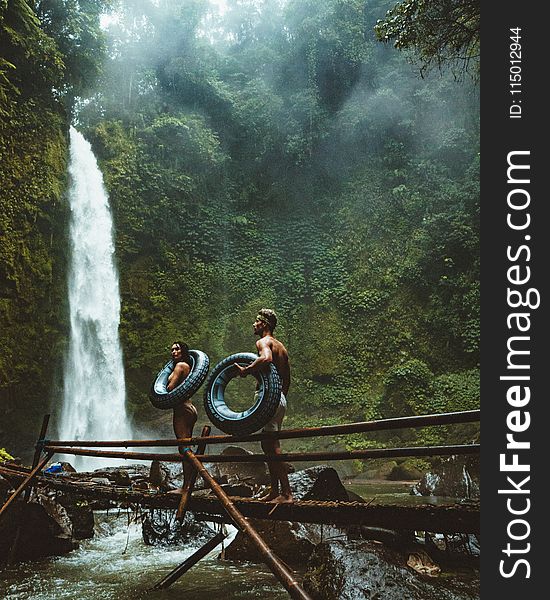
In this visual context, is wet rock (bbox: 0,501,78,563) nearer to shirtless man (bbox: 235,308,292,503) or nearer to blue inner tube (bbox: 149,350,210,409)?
blue inner tube (bbox: 149,350,210,409)

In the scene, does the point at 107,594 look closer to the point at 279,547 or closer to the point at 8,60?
the point at 279,547

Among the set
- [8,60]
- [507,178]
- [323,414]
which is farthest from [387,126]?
[507,178]

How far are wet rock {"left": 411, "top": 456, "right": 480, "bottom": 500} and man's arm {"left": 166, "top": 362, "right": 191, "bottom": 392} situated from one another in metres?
6.94

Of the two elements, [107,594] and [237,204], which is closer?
[107,594]

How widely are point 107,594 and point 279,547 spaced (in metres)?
1.85

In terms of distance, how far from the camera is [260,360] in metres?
4.45

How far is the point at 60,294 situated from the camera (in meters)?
16.4

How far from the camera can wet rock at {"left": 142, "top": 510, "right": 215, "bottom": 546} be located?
23.1 ft

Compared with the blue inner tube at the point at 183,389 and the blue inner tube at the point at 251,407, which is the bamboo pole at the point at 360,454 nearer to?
the blue inner tube at the point at 251,407

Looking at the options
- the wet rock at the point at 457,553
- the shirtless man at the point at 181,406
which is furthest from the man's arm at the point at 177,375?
the wet rock at the point at 457,553

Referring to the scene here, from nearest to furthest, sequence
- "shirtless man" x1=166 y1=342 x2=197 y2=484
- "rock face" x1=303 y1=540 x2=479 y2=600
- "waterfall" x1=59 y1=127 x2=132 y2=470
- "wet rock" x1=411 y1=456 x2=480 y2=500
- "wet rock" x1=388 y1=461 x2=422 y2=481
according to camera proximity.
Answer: "rock face" x1=303 y1=540 x2=479 y2=600, "shirtless man" x1=166 y1=342 x2=197 y2=484, "wet rock" x1=411 y1=456 x2=480 y2=500, "wet rock" x1=388 y1=461 x2=422 y2=481, "waterfall" x1=59 y1=127 x2=132 y2=470

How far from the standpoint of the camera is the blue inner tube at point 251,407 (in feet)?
14.1

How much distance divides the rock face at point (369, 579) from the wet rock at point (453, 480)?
6156 millimetres

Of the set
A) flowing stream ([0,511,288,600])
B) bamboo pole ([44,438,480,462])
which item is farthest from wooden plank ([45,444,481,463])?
flowing stream ([0,511,288,600])
